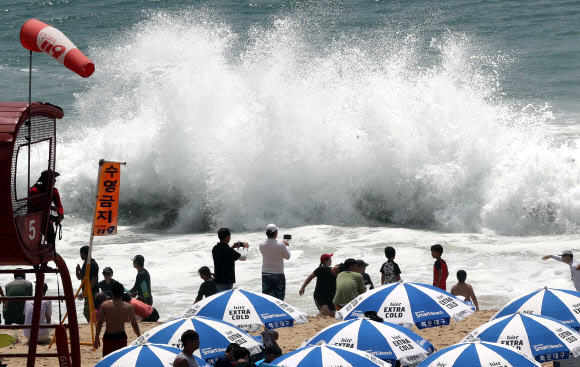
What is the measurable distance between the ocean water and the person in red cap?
158 cm

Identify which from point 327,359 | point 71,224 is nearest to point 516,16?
point 71,224

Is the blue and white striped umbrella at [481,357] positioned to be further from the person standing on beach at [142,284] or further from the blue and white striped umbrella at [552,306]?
the person standing on beach at [142,284]

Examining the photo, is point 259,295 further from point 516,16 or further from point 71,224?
point 516,16

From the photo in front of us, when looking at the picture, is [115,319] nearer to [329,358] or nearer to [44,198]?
[44,198]

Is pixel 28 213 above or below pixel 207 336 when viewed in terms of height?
above

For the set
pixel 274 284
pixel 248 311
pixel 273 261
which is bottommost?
Result: pixel 248 311

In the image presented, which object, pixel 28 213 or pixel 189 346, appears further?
pixel 189 346

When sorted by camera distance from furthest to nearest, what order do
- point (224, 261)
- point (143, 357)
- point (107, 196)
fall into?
point (224, 261)
point (107, 196)
point (143, 357)

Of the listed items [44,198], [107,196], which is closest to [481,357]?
[44,198]

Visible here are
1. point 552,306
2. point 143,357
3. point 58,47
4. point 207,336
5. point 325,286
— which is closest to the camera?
point 58,47

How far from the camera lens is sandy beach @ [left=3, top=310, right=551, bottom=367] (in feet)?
35.2

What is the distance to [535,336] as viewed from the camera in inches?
327

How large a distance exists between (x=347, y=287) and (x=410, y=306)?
183 cm

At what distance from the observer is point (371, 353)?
322 inches
